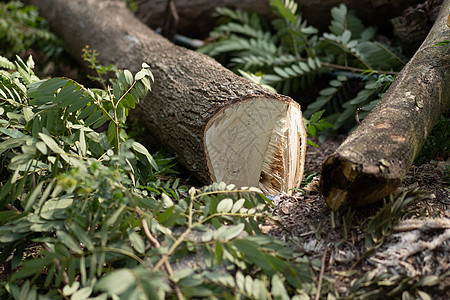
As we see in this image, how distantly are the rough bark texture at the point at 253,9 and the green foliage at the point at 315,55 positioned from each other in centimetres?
15

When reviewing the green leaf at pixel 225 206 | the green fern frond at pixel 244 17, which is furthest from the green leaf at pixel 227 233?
the green fern frond at pixel 244 17

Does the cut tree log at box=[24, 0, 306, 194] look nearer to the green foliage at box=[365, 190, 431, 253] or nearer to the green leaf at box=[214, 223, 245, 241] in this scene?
the green foliage at box=[365, 190, 431, 253]

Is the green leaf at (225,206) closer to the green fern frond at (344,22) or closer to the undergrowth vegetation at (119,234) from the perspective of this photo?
the undergrowth vegetation at (119,234)

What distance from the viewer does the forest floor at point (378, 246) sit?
1524 mm

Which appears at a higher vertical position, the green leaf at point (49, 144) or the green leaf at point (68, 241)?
the green leaf at point (49, 144)

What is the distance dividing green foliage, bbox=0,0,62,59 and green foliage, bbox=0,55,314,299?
8.20ft

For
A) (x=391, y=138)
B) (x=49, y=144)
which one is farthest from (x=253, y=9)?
(x=49, y=144)

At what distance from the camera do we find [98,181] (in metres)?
1.55

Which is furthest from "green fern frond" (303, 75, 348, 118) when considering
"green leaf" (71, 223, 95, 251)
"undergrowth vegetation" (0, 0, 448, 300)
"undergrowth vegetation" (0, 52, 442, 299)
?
"green leaf" (71, 223, 95, 251)

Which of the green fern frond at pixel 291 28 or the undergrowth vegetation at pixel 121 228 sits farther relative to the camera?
the green fern frond at pixel 291 28

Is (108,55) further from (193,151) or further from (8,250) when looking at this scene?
(8,250)

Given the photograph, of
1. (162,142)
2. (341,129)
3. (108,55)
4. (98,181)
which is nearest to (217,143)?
(162,142)

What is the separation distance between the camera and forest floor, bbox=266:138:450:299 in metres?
1.52

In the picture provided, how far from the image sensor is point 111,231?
159 cm
